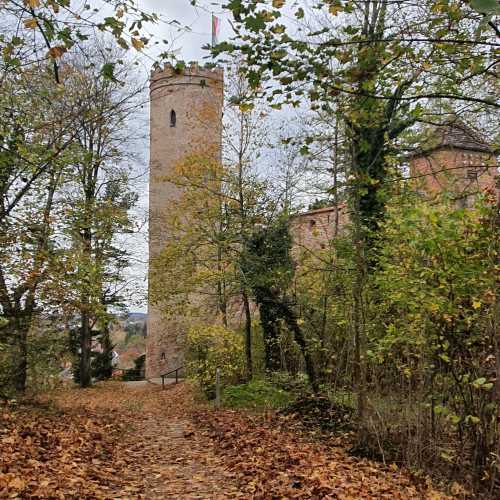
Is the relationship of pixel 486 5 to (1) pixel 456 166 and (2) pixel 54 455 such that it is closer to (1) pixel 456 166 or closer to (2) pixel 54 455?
(2) pixel 54 455

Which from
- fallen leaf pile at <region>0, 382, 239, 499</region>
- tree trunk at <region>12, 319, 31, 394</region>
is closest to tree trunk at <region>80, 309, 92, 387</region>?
fallen leaf pile at <region>0, 382, 239, 499</region>

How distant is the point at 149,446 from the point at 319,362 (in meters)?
4.35

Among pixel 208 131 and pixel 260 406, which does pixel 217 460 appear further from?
pixel 208 131

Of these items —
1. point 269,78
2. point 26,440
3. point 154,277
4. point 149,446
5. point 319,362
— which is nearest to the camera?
point 269,78

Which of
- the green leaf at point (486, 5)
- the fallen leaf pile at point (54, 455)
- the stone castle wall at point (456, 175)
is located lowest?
the fallen leaf pile at point (54, 455)

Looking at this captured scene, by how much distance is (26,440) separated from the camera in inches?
254

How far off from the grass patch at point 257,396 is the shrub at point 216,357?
1.14 meters

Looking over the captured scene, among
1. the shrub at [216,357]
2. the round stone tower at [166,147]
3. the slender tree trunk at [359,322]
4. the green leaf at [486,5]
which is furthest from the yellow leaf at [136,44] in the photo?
the round stone tower at [166,147]

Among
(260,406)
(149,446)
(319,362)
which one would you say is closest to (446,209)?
(149,446)

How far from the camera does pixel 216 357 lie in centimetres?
1459

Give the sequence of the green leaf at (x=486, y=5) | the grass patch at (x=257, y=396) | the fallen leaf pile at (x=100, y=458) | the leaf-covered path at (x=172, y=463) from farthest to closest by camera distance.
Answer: the grass patch at (x=257, y=396) → the leaf-covered path at (x=172, y=463) → the fallen leaf pile at (x=100, y=458) → the green leaf at (x=486, y=5)

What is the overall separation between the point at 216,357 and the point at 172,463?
25.0ft

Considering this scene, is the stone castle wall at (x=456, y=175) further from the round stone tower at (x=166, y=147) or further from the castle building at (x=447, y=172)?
the round stone tower at (x=166, y=147)

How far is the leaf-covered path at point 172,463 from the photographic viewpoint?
5141 millimetres
